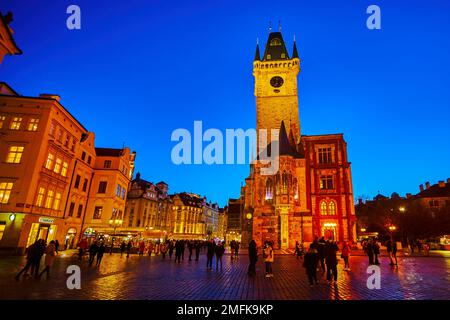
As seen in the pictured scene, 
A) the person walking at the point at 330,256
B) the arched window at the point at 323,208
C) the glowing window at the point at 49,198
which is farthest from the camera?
the arched window at the point at 323,208

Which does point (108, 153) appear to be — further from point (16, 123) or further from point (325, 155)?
point (325, 155)

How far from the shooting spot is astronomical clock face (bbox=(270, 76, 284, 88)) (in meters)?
58.8

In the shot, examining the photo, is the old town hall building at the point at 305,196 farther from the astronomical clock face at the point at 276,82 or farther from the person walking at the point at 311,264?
the person walking at the point at 311,264

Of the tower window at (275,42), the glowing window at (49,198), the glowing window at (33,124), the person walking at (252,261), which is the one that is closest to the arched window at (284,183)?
the person walking at (252,261)

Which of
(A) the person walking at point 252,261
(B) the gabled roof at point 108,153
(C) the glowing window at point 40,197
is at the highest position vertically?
(B) the gabled roof at point 108,153

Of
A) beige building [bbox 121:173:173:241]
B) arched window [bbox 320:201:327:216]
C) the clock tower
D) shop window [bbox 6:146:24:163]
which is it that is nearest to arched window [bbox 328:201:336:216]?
arched window [bbox 320:201:327:216]

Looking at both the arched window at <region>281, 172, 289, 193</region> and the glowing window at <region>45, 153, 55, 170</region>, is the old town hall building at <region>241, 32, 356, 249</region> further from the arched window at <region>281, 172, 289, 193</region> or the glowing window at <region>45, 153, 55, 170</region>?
the glowing window at <region>45, 153, 55, 170</region>

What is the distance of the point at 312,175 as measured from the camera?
4425 cm

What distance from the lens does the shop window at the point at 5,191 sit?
2548cm

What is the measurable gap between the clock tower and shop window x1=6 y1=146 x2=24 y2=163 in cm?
4088

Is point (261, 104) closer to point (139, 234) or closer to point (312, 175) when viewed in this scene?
point (312, 175)

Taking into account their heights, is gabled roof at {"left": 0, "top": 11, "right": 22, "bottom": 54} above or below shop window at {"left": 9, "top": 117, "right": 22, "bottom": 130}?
below

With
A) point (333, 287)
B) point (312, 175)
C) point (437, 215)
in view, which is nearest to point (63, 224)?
point (333, 287)

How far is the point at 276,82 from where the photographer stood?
194ft
